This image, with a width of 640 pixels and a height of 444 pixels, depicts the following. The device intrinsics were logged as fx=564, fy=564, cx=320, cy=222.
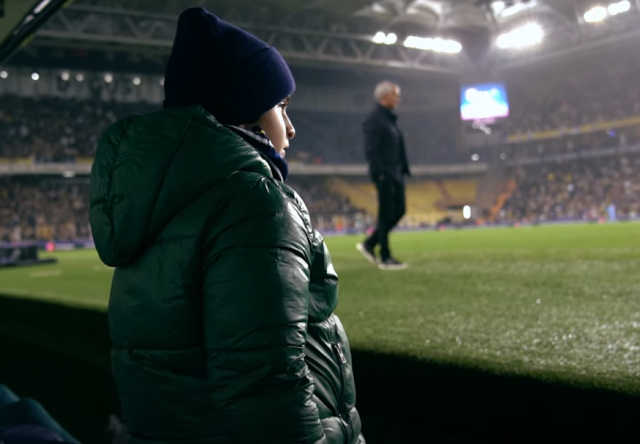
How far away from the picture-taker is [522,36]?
86.2 ft

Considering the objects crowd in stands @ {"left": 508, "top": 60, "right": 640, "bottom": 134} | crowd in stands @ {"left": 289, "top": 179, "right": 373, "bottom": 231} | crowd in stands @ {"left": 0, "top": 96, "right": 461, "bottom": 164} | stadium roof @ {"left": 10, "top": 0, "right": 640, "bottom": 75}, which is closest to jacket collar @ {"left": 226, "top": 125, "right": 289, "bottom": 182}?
stadium roof @ {"left": 10, "top": 0, "right": 640, "bottom": 75}

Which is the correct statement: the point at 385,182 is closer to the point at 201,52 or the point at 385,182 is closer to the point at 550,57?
the point at 201,52

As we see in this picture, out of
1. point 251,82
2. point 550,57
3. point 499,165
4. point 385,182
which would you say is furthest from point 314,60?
point 251,82

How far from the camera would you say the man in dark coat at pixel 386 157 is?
5.20m

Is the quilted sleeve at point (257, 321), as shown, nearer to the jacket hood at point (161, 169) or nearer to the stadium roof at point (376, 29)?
the jacket hood at point (161, 169)

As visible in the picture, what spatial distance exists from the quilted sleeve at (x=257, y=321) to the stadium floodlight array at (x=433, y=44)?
1068 inches

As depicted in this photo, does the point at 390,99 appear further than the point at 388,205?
No

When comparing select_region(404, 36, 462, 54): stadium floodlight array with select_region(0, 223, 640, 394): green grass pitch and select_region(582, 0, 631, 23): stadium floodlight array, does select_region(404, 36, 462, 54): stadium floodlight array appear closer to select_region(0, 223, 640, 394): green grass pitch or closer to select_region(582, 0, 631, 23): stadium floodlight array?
select_region(582, 0, 631, 23): stadium floodlight array

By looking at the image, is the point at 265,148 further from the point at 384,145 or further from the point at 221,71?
the point at 384,145

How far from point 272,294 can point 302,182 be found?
33946 mm

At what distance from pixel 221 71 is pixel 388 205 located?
174 inches

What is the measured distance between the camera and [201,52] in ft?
3.35

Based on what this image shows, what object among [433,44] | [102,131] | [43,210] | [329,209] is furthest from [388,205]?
[102,131]

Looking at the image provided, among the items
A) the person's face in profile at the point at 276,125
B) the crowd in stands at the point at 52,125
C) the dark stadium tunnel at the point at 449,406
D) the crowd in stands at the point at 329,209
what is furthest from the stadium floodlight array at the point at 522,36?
the person's face in profile at the point at 276,125
